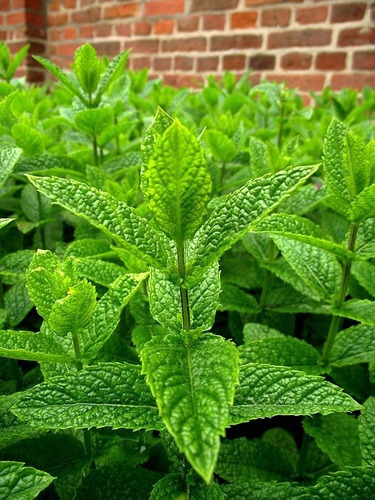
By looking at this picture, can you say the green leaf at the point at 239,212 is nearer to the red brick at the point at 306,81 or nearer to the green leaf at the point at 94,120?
the green leaf at the point at 94,120

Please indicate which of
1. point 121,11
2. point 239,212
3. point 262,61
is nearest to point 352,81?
point 262,61

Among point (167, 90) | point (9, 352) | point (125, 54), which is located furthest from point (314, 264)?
point (167, 90)

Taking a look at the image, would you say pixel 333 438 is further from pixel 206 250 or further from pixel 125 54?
pixel 125 54

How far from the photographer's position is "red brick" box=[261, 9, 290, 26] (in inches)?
169

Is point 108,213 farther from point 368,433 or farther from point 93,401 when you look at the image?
point 368,433

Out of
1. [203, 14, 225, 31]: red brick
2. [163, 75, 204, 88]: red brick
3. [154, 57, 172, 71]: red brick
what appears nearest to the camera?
[203, 14, 225, 31]: red brick

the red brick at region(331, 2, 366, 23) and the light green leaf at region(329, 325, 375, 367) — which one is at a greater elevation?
the red brick at region(331, 2, 366, 23)

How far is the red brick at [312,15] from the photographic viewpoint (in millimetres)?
4102

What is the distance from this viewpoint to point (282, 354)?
98cm

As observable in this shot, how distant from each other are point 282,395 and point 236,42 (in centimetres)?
443

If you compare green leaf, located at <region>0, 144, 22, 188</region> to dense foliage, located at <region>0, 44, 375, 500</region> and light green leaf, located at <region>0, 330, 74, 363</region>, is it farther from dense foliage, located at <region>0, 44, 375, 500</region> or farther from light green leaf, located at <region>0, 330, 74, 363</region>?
light green leaf, located at <region>0, 330, 74, 363</region>

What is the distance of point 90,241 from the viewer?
1.17m

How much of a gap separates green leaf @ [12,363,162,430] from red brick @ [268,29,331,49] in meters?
4.10

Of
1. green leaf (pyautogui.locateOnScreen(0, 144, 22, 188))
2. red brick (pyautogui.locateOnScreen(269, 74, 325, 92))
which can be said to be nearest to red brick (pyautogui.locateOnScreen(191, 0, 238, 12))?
red brick (pyautogui.locateOnScreen(269, 74, 325, 92))
